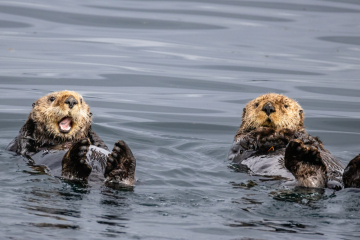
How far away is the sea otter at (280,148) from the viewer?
5129mm

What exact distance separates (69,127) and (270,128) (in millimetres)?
2355

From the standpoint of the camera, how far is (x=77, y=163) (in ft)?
16.3

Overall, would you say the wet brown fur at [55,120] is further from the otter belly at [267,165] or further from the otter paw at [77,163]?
the otter belly at [267,165]

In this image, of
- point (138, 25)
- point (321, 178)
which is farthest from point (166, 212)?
point (138, 25)

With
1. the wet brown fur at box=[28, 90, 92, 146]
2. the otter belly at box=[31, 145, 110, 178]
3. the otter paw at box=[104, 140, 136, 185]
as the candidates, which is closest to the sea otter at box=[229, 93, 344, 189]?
the otter paw at box=[104, 140, 136, 185]

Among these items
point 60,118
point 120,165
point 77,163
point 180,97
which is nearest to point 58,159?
point 60,118

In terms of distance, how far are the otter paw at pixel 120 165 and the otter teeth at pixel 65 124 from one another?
1258 mm

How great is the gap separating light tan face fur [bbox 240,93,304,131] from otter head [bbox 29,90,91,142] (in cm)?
200

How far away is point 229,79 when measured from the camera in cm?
1238

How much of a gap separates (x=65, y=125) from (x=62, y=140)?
186mm

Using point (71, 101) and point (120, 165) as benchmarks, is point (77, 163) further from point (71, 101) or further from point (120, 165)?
point (71, 101)

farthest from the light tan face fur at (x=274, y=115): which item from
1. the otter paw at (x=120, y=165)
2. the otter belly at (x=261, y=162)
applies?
the otter paw at (x=120, y=165)

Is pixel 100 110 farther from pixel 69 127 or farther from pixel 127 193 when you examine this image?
pixel 127 193

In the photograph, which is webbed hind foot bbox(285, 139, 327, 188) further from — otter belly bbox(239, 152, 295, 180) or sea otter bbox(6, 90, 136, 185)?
sea otter bbox(6, 90, 136, 185)
